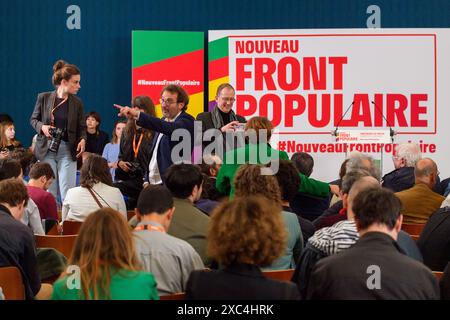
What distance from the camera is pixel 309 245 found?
381 cm

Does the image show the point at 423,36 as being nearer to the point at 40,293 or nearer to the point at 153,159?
the point at 153,159

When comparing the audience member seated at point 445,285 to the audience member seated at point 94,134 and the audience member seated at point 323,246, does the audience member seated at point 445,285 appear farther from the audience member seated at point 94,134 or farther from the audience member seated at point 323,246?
the audience member seated at point 94,134

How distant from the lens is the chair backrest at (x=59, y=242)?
15.7 feet

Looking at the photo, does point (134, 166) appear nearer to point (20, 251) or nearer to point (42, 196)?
point (42, 196)

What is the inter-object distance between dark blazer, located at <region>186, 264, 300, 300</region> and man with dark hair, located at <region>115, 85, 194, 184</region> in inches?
141

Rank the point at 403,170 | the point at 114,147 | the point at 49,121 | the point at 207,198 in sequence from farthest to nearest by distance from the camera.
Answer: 1. the point at 114,147
2. the point at 49,121
3. the point at 403,170
4. the point at 207,198

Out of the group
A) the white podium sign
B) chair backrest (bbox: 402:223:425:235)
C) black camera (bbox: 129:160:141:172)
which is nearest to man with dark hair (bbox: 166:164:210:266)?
chair backrest (bbox: 402:223:425:235)

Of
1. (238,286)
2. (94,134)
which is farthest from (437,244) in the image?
(94,134)

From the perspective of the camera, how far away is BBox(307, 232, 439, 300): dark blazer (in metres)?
3.05

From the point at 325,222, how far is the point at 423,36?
622cm

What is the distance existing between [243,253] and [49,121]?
5351 millimetres

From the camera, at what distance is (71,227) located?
5.46 meters
